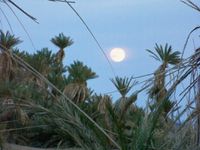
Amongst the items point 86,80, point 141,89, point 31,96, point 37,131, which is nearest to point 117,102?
point 141,89

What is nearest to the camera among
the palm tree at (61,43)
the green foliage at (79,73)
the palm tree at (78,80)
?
the palm tree at (78,80)

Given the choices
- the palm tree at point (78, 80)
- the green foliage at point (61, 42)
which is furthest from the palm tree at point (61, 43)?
the palm tree at point (78, 80)

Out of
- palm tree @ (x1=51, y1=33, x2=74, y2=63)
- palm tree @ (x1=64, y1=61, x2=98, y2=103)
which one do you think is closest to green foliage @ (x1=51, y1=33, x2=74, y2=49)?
palm tree @ (x1=51, y1=33, x2=74, y2=63)

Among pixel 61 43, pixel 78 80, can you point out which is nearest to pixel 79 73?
pixel 78 80

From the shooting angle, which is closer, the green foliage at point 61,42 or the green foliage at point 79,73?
the green foliage at point 79,73

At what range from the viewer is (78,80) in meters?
14.5

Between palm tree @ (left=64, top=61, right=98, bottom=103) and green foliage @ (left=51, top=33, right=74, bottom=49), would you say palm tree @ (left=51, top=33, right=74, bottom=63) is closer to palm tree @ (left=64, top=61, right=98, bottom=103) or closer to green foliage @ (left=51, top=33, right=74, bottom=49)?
green foliage @ (left=51, top=33, right=74, bottom=49)

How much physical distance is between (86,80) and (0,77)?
8809 mm

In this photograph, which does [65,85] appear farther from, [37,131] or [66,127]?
[66,127]

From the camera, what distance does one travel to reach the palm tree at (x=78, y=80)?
45.1 feet

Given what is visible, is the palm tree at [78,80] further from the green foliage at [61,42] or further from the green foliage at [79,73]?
the green foliage at [61,42]

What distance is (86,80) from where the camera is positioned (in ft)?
47.1

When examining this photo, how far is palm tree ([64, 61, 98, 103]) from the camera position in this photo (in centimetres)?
1376

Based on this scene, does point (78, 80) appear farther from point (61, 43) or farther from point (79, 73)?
point (61, 43)
